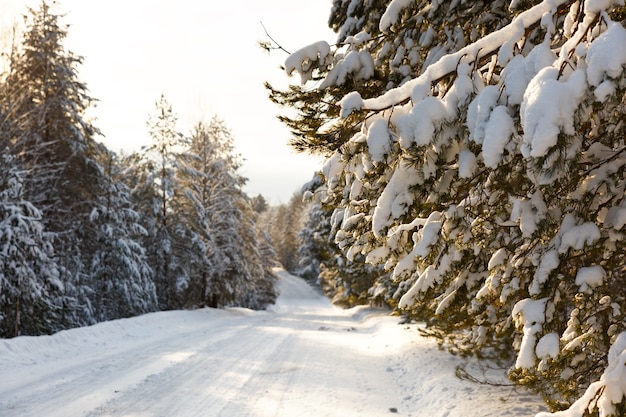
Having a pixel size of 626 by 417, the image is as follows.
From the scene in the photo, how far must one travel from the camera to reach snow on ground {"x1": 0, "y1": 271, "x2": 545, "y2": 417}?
6.12 metres

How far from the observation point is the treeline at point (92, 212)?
12.3 metres

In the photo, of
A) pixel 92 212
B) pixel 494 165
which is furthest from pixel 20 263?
pixel 494 165

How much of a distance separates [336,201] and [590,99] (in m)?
3.15

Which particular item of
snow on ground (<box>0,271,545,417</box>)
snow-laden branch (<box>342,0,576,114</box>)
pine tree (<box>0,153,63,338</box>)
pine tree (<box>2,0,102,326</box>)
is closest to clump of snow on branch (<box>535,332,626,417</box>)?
snow-laden branch (<box>342,0,576,114</box>)

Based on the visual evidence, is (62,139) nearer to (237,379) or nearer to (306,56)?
(237,379)

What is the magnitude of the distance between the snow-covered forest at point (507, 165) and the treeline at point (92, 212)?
36.3 ft

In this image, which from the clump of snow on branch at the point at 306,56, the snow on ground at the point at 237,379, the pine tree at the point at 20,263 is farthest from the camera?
the pine tree at the point at 20,263

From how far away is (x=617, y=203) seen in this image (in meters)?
3.31

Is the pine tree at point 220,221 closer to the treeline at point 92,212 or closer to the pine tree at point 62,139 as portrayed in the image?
the treeline at point 92,212

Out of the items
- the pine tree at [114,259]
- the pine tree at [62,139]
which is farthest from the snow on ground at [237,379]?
the pine tree at [114,259]

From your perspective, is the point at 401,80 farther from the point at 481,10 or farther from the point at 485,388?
the point at 485,388

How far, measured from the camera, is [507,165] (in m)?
3.16

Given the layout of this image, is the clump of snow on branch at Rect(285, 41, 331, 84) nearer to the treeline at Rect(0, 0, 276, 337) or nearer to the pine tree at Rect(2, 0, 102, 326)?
the treeline at Rect(0, 0, 276, 337)

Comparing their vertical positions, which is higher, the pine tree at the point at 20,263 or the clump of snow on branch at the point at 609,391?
the pine tree at the point at 20,263
